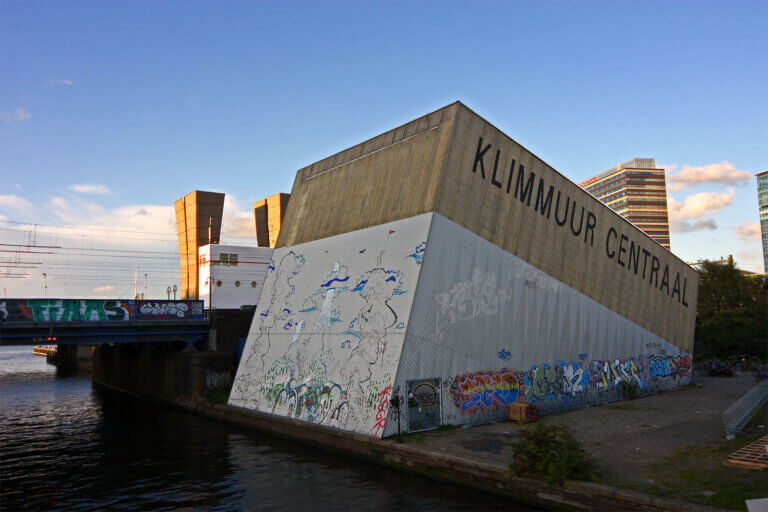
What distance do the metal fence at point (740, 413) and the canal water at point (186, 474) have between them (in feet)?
34.1

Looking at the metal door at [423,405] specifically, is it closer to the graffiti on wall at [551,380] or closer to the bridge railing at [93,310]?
the graffiti on wall at [551,380]

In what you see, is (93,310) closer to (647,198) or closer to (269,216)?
(269,216)

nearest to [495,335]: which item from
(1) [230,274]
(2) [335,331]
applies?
(2) [335,331]

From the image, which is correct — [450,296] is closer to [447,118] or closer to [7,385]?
[447,118]

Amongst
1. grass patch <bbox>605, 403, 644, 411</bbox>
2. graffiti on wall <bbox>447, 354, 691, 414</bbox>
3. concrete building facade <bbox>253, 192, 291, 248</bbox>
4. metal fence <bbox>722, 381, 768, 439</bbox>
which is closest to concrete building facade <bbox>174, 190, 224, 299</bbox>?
concrete building facade <bbox>253, 192, 291, 248</bbox>

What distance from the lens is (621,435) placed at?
20953 millimetres

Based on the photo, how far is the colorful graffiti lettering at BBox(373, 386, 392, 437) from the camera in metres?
20.6

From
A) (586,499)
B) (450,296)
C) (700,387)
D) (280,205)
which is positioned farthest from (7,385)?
(700,387)

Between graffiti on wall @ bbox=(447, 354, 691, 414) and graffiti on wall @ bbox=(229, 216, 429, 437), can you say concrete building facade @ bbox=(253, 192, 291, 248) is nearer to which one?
graffiti on wall @ bbox=(229, 216, 429, 437)

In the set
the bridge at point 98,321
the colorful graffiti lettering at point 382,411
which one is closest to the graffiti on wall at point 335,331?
the colorful graffiti lettering at point 382,411

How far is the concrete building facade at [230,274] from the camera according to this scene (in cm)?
6253

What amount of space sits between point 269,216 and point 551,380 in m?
67.2

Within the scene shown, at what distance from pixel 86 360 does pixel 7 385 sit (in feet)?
60.6

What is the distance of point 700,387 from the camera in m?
39.1
